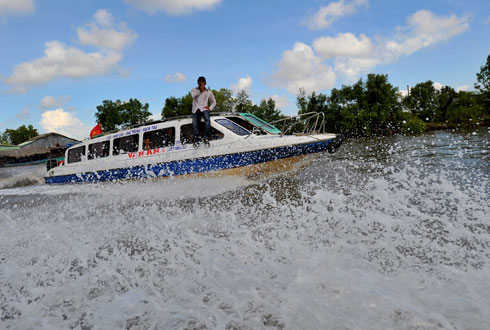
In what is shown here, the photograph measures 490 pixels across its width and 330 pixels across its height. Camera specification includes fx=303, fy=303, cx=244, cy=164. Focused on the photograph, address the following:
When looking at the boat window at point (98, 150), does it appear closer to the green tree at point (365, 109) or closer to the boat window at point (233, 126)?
the boat window at point (233, 126)

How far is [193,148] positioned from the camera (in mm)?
8289

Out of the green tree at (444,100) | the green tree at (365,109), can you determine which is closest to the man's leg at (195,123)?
the green tree at (365,109)

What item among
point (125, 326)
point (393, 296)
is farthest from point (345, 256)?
point (125, 326)

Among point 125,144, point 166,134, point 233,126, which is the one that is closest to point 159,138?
point 166,134

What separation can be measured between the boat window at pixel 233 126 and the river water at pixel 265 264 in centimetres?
273

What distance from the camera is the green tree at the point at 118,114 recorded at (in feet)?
241

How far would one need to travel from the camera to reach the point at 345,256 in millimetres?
2896

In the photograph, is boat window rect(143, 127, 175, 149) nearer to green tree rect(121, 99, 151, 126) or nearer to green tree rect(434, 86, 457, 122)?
green tree rect(121, 99, 151, 126)

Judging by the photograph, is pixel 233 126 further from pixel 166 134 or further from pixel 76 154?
pixel 76 154

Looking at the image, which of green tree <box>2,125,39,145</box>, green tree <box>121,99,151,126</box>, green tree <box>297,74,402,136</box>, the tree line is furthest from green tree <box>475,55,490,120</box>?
green tree <box>2,125,39,145</box>

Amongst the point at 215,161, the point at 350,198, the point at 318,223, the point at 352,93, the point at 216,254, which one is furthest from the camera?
the point at 352,93

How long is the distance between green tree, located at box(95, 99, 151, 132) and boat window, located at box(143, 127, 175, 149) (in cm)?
6851

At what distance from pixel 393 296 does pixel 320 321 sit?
2.03ft

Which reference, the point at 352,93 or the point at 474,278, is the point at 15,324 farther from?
the point at 352,93
